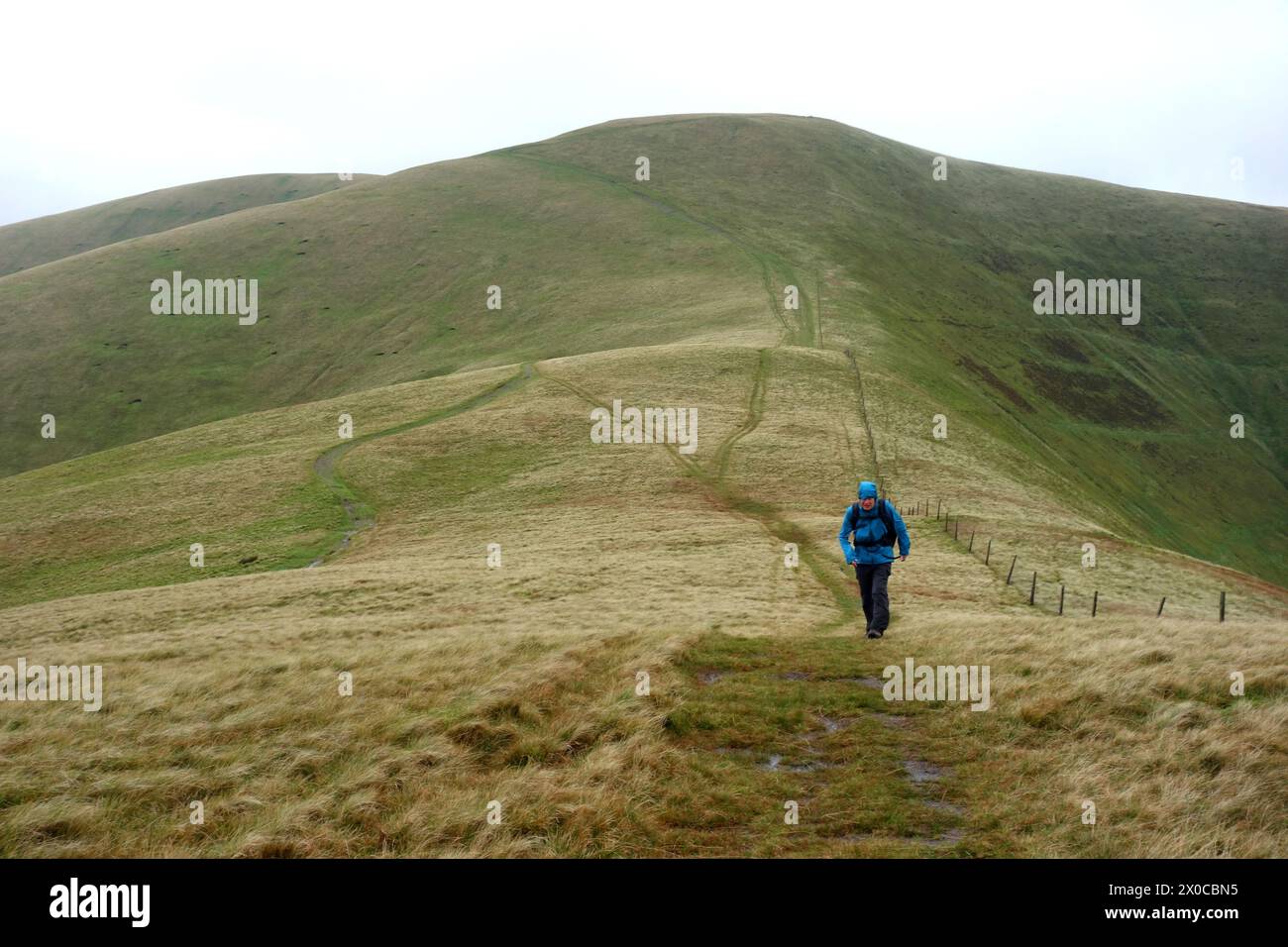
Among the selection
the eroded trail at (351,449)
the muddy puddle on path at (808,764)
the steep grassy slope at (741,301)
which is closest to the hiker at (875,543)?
the muddy puddle on path at (808,764)

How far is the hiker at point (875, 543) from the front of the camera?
1711 cm

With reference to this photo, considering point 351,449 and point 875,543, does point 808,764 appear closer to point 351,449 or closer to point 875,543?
point 875,543

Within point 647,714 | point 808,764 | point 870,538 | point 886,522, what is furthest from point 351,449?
point 808,764

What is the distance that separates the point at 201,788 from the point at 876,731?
331 inches

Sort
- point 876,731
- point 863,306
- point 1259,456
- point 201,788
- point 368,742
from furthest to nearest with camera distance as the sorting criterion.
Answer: point 1259,456, point 863,306, point 876,731, point 368,742, point 201,788

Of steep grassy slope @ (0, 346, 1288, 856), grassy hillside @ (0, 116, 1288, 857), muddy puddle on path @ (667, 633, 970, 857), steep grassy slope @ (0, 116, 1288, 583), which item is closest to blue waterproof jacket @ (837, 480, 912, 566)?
steep grassy slope @ (0, 346, 1288, 856)

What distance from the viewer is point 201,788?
8773 millimetres

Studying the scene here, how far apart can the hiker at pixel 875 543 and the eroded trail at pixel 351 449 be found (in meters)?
29.6

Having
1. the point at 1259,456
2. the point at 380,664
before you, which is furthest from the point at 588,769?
the point at 1259,456

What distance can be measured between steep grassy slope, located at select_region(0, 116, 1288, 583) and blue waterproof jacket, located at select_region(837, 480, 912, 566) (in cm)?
4446

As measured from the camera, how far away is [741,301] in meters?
99.2

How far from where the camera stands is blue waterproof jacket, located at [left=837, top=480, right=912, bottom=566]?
1711cm

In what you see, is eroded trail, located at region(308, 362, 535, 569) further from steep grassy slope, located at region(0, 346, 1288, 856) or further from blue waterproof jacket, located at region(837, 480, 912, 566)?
blue waterproof jacket, located at region(837, 480, 912, 566)

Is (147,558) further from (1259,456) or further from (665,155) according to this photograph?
(665,155)
